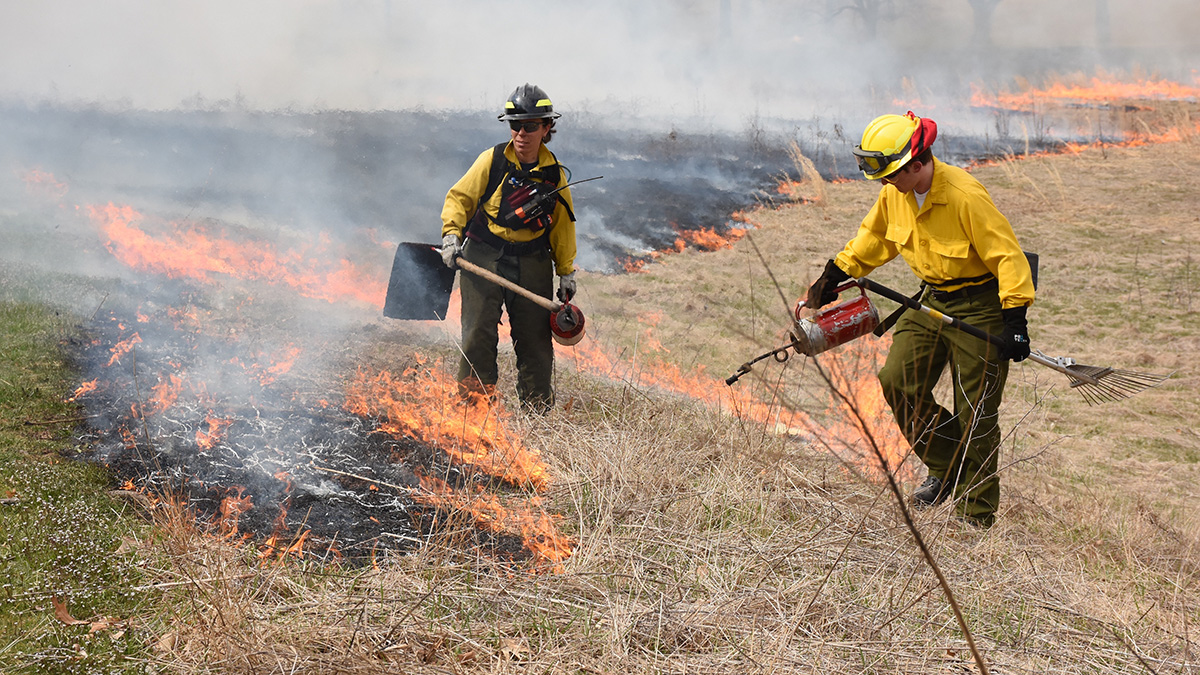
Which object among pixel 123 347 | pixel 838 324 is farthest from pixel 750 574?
pixel 123 347

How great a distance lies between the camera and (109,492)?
11.7ft

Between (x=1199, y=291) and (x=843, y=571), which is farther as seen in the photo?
(x=1199, y=291)

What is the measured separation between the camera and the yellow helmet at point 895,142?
3.85 meters

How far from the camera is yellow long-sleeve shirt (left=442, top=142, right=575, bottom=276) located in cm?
479

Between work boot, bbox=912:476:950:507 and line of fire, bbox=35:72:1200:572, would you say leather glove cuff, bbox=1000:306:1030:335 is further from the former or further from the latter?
work boot, bbox=912:476:950:507

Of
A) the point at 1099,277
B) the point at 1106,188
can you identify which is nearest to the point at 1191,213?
the point at 1106,188

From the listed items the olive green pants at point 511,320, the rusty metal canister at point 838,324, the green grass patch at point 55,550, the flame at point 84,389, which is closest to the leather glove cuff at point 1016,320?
the rusty metal canister at point 838,324

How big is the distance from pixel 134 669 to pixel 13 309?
13.8 feet

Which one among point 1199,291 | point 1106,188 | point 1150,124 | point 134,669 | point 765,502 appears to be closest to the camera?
point 134,669

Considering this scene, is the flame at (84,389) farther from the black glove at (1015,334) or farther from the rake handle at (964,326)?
the black glove at (1015,334)

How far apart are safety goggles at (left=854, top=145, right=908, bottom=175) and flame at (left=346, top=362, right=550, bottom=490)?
2.25 meters

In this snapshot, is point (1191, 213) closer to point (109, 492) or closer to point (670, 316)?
point (670, 316)

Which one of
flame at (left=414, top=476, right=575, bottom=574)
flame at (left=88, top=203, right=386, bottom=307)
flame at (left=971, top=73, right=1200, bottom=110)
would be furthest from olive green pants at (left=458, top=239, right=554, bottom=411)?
flame at (left=971, top=73, right=1200, bottom=110)

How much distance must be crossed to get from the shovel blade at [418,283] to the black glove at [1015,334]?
3201 mm
